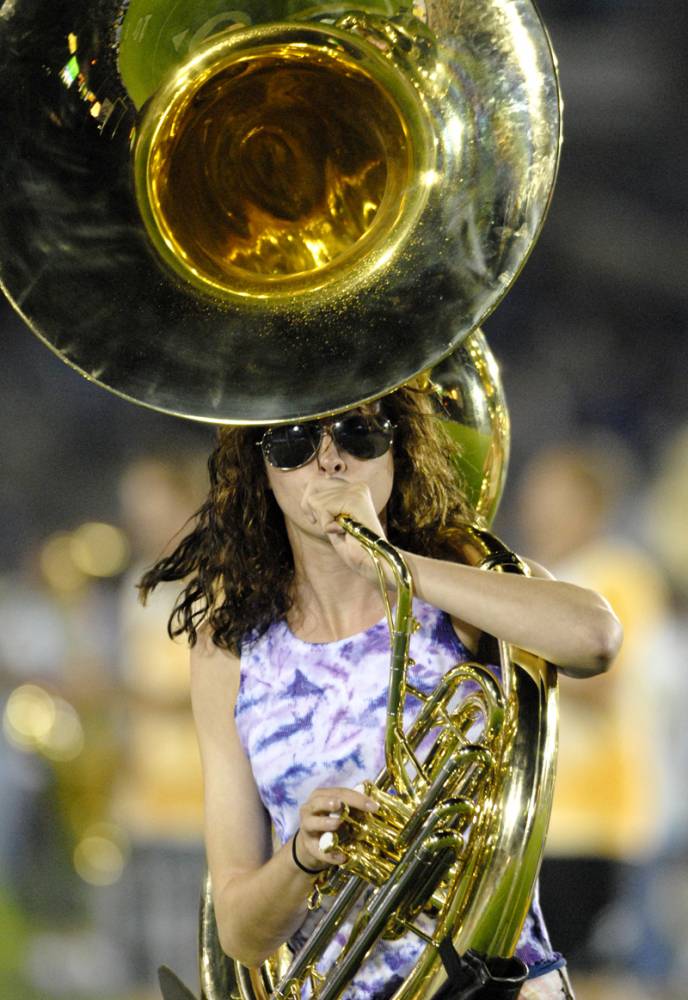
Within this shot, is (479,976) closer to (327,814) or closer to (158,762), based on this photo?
(327,814)

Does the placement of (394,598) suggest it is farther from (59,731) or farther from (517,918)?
(59,731)

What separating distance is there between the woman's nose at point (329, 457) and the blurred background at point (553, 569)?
2.32 feet

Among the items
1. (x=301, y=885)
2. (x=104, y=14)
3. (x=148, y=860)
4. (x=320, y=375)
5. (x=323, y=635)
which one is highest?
(x=104, y=14)

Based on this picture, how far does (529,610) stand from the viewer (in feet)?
4.37

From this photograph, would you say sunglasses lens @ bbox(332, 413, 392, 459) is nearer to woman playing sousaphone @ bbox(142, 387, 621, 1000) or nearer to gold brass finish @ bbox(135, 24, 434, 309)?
woman playing sousaphone @ bbox(142, 387, 621, 1000)

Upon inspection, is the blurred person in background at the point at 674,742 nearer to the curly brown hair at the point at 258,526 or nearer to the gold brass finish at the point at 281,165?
the curly brown hair at the point at 258,526

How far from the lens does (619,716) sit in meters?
3.32

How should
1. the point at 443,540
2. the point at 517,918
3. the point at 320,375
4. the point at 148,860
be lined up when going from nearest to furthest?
the point at 517,918, the point at 320,375, the point at 443,540, the point at 148,860

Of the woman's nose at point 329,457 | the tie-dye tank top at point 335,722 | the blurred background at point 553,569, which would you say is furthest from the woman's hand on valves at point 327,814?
the blurred background at point 553,569

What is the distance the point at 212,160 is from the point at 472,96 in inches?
12.1

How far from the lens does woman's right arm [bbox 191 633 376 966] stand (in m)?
1.45

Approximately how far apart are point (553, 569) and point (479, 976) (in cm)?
227

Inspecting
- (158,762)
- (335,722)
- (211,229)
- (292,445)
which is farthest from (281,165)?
(158,762)

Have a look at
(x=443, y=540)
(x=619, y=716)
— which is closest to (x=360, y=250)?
(x=443, y=540)
